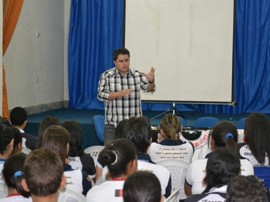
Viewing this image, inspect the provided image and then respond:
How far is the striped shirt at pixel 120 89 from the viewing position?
Result: 5.52 meters

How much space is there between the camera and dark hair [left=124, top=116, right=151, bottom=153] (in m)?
3.47

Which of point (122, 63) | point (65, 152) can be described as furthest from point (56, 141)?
point (122, 63)

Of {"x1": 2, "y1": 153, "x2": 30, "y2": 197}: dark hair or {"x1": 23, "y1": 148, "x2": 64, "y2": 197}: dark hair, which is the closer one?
{"x1": 23, "y1": 148, "x2": 64, "y2": 197}: dark hair

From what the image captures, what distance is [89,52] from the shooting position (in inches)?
398

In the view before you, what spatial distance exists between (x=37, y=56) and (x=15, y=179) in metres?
6.90

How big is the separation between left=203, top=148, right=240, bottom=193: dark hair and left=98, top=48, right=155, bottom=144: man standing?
292 centimetres

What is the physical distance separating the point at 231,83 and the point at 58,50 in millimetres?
3434

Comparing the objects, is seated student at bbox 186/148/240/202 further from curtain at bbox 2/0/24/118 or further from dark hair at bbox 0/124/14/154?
curtain at bbox 2/0/24/118

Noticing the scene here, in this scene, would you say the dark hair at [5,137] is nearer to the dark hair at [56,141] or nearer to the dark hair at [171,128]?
the dark hair at [56,141]

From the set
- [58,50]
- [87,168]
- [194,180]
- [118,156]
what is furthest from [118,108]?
[58,50]

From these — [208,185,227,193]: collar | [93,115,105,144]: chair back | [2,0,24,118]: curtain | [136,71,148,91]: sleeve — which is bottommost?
[93,115,105,144]: chair back

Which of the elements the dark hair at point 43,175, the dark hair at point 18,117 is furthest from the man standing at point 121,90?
the dark hair at point 43,175

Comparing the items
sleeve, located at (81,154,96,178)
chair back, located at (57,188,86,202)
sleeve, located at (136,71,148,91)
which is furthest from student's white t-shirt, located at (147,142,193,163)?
sleeve, located at (136,71,148,91)

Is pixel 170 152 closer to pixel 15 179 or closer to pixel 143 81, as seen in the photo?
pixel 15 179
